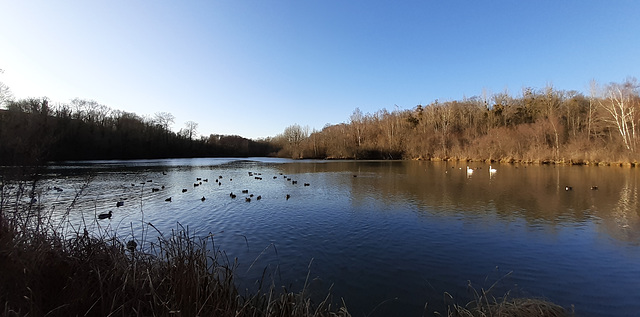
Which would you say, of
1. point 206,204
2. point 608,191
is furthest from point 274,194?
point 608,191

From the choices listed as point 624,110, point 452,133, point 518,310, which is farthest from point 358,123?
point 518,310

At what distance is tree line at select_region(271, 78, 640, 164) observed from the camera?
3891cm

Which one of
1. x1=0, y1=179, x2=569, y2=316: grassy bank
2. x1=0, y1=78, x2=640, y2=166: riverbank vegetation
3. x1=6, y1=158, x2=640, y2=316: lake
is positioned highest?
x1=0, y1=78, x2=640, y2=166: riverbank vegetation

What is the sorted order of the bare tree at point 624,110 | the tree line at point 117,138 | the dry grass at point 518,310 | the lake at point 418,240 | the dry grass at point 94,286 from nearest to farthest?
1. the dry grass at point 94,286
2. the dry grass at point 518,310
3. the lake at point 418,240
4. the bare tree at point 624,110
5. the tree line at point 117,138

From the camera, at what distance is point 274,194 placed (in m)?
18.3

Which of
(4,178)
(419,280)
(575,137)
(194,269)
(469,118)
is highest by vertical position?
(469,118)

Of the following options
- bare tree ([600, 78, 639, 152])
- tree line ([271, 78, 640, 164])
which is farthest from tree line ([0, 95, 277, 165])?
bare tree ([600, 78, 639, 152])

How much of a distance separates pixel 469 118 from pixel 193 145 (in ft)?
284

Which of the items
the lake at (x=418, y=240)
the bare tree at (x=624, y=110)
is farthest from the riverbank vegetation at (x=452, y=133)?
the lake at (x=418, y=240)

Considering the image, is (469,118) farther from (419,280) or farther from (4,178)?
(4,178)

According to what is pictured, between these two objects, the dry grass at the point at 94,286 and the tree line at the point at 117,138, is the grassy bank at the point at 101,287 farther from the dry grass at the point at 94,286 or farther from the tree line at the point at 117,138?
the tree line at the point at 117,138

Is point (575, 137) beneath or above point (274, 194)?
above

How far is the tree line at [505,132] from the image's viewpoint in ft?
128

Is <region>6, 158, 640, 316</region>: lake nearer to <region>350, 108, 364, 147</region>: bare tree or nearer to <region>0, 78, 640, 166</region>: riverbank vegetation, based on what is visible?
<region>0, 78, 640, 166</region>: riverbank vegetation
